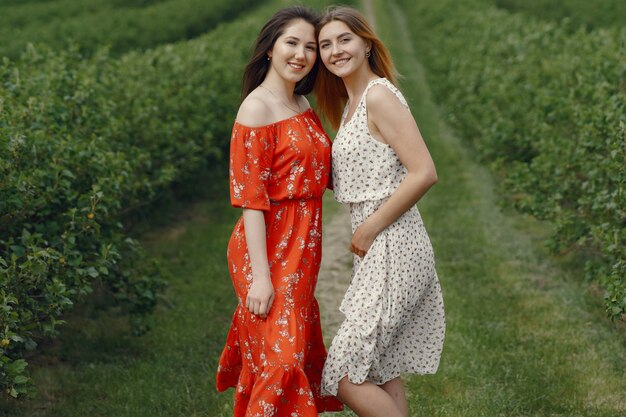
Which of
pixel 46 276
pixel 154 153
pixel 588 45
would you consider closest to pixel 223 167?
pixel 154 153

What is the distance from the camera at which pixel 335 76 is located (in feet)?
12.8

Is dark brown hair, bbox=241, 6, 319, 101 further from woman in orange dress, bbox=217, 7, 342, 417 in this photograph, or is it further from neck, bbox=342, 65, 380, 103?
neck, bbox=342, 65, 380, 103

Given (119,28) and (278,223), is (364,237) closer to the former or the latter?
(278,223)

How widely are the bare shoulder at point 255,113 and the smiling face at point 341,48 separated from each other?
0.33 meters

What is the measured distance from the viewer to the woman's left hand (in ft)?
11.6

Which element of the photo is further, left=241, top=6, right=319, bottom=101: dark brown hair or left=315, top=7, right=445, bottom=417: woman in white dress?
left=241, top=6, right=319, bottom=101: dark brown hair

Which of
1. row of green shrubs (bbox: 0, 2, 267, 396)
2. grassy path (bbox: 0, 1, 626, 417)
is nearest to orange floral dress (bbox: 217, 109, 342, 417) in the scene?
row of green shrubs (bbox: 0, 2, 267, 396)

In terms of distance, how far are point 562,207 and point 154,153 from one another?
356 centimetres

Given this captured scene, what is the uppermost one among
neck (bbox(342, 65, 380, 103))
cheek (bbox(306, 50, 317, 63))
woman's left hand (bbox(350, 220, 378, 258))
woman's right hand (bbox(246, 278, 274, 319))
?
cheek (bbox(306, 50, 317, 63))

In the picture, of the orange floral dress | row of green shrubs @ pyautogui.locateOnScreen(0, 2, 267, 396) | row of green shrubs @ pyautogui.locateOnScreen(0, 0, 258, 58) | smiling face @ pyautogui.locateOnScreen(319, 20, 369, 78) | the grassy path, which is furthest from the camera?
A: row of green shrubs @ pyautogui.locateOnScreen(0, 0, 258, 58)

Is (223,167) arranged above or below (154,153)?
below

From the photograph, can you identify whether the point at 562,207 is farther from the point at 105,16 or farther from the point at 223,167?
the point at 105,16

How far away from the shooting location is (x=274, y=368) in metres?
3.35

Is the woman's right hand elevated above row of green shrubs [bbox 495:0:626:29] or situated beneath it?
elevated above
